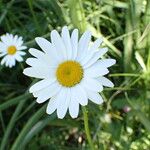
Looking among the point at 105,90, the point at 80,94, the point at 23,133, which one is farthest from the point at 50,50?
the point at 105,90

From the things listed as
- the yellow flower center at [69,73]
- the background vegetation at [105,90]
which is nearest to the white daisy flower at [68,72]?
the yellow flower center at [69,73]

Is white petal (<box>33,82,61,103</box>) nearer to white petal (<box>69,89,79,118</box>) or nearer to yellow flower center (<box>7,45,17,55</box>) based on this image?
white petal (<box>69,89,79,118</box>)

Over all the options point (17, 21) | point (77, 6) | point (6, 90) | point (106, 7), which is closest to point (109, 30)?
point (106, 7)

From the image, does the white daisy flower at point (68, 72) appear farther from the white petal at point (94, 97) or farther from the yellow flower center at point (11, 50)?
the yellow flower center at point (11, 50)

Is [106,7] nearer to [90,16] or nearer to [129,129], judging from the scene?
[90,16]

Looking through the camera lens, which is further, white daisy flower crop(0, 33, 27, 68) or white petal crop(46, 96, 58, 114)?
white daisy flower crop(0, 33, 27, 68)

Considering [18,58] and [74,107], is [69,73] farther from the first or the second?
[18,58]

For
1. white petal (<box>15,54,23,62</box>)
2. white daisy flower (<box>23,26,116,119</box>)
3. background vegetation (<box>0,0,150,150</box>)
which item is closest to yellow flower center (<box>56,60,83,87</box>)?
white daisy flower (<box>23,26,116,119</box>)
